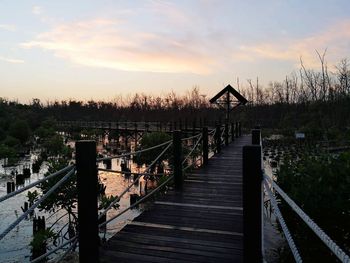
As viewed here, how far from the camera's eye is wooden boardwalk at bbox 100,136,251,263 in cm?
374

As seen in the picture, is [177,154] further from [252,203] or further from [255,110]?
[255,110]

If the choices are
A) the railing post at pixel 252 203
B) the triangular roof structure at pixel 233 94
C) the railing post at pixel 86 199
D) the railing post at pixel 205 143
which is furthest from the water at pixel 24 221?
the railing post at pixel 252 203

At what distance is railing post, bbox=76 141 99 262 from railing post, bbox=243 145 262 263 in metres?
1.52

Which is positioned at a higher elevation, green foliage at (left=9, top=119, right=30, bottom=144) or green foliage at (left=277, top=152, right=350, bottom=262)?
green foliage at (left=9, top=119, right=30, bottom=144)

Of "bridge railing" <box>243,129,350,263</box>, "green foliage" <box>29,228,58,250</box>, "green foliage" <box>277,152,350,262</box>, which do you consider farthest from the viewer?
"green foliage" <box>29,228,58,250</box>

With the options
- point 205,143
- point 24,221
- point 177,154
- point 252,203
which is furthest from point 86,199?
point 24,221

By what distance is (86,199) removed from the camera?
3549mm

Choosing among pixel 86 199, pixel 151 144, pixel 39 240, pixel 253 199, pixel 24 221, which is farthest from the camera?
pixel 151 144

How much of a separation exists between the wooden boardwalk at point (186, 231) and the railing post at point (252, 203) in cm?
29

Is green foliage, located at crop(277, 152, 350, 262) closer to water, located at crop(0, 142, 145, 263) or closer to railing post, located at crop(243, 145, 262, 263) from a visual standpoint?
railing post, located at crop(243, 145, 262, 263)

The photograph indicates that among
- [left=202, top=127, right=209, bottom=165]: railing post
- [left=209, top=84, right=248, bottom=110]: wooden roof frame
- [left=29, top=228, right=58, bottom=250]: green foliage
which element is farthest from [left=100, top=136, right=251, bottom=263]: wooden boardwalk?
[left=209, top=84, right=248, bottom=110]: wooden roof frame

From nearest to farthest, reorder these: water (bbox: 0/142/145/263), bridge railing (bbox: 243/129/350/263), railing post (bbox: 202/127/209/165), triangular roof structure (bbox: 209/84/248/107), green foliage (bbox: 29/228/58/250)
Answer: bridge railing (bbox: 243/129/350/263) < green foliage (bbox: 29/228/58/250) < water (bbox: 0/142/145/263) < railing post (bbox: 202/127/209/165) < triangular roof structure (bbox: 209/84/248/107)

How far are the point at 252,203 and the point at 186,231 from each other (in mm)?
1391

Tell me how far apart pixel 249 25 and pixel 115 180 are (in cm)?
1051
